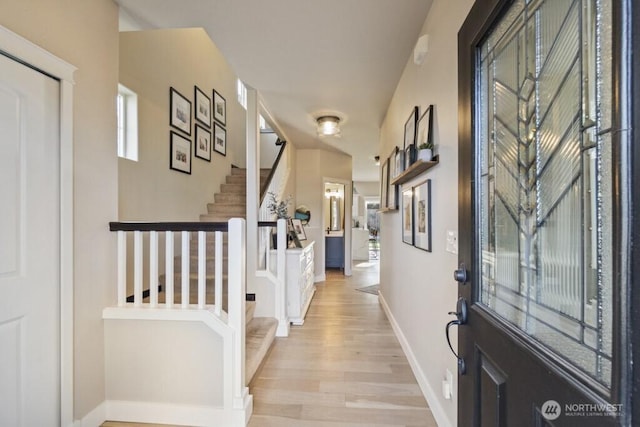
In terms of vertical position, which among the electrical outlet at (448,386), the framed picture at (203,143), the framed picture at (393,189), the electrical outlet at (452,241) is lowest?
the electrical outlet at (448,386)

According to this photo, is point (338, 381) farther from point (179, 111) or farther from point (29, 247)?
point (179, 111)

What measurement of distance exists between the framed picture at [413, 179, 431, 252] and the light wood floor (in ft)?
3.38

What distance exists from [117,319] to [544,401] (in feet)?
6.87

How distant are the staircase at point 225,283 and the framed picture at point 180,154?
838 millimetres

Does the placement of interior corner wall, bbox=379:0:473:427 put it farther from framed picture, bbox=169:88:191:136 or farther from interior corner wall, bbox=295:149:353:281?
interior corner wall, bbox=295:149:353:281

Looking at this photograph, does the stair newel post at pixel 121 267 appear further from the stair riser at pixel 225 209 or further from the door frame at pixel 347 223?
the door frame at pixel 347 223

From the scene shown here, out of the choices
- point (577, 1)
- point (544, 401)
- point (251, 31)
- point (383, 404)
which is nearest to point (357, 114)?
point (251, 31)

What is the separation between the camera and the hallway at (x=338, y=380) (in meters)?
1.88

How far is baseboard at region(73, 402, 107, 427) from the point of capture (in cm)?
170

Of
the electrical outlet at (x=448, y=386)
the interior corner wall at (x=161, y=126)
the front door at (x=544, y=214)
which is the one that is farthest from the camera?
the interior corner wall at (x=161, y=126)

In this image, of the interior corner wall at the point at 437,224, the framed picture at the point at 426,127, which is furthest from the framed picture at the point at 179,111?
the framed picture at the point at 426,127

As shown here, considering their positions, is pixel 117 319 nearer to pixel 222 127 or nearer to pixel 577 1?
pixel 577 1

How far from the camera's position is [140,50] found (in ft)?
10.6

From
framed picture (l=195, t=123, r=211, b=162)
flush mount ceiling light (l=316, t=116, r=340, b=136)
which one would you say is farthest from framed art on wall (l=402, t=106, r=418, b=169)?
framed picture (l=195, t=123, r=211, b=162)
